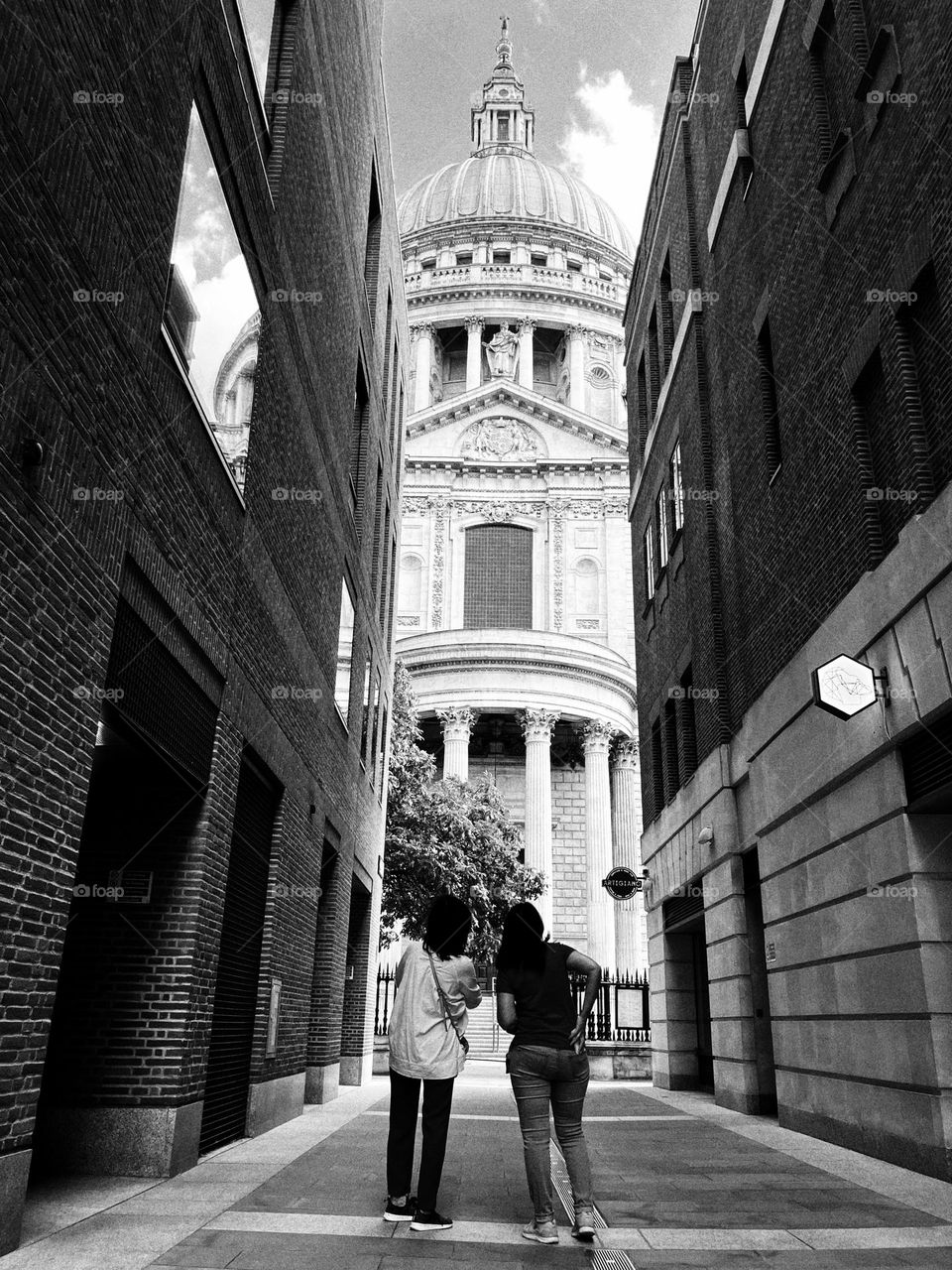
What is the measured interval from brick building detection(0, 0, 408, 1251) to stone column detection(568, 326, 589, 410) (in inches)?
2162

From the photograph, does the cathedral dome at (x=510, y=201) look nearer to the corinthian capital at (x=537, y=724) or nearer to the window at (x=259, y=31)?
the corinthian capital at (x=537, y=724)

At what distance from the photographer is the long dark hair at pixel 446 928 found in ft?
21.7

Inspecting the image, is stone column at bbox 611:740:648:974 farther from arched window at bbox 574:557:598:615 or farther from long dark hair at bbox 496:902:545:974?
long dark hair at bbox 496:902:545:974

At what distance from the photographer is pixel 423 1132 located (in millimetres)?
6176

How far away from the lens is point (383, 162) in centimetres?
2173

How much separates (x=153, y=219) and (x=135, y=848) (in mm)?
5010

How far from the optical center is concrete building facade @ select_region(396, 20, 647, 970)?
40.4 metres

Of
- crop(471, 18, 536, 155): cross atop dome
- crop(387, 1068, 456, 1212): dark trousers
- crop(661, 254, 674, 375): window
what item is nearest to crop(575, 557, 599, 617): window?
crop(661, 254, 674, 375): window

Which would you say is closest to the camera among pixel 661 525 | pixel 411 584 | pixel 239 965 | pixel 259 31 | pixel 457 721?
pixel 239 965

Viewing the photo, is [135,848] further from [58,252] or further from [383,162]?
[383,162]

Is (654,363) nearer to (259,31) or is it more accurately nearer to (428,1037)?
(259,31)

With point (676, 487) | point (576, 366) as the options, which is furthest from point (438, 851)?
point (576, 366)

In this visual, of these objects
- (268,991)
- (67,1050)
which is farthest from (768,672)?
(67,1050)

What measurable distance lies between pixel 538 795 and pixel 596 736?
3.58 metres
